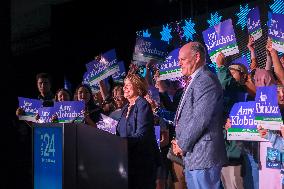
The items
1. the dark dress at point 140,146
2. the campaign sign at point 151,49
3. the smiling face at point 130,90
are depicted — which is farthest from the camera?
the campaign sign at point 151,49

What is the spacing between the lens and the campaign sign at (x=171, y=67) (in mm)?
5875

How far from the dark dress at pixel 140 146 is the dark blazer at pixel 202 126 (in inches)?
19.0

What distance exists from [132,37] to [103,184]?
3785mm

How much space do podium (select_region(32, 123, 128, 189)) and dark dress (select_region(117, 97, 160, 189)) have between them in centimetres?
13

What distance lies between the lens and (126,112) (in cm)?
421

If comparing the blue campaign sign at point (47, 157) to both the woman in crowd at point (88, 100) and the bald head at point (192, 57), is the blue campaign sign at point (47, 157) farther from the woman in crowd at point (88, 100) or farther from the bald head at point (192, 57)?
the woman in crowd at point (88, 100)

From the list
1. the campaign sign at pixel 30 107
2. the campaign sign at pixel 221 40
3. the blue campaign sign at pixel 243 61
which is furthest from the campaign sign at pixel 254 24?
the campaign sign at pixel 30 107

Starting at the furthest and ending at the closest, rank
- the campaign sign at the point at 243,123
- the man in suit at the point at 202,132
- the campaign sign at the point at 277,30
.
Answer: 1. the campaign sign at the point at 243,123
2. the campaign sign at the point at 277,30
3. the man in suit at the point at 202,132

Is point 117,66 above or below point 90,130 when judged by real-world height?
above

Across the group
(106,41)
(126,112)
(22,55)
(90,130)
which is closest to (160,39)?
(106,41)

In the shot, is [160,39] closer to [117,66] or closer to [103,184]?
[117,66]

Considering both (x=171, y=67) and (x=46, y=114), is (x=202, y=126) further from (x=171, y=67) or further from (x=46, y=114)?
(x=46, y=114)

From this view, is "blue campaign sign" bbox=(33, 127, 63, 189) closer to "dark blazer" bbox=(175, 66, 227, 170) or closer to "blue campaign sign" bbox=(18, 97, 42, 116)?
"dark blazer" bbox=(175, 66, 227, 170)

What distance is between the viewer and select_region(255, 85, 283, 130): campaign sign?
4.49 m
